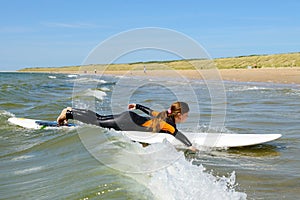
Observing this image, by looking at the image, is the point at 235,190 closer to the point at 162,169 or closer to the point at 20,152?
the point at 162,169

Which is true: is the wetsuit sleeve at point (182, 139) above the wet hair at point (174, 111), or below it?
below

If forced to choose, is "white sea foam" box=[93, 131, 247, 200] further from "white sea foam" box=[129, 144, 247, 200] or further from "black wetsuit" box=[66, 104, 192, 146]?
"black wetsuit" box=[66, 104, 192, 146]

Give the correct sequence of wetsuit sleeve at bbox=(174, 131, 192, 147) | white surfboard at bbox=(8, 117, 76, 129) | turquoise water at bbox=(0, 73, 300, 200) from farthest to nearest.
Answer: white surfboard at bbox=(8, 117, 76, 129)
wetsuit sleeve at bbox=(174, 131, 192, 147)
turquoise water at bbox=(0, 73, 300, 200)

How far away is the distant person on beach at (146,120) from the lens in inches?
271

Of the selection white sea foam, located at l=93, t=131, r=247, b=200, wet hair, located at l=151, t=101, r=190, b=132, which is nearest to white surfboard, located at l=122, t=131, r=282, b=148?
wet hair, located at l=151, t=101, r=190, b=132

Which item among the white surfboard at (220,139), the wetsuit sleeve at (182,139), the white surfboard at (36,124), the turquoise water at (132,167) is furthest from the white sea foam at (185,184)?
the white surfboard at (36,124)

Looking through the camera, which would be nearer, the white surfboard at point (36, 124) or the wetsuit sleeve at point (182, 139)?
the wetsuit sleeve at point (182, 139)

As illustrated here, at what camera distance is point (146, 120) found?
24.4 ft

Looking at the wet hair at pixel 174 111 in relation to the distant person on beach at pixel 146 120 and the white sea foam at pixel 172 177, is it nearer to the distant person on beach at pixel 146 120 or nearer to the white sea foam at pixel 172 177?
the distant person on beach at pixel 146 120

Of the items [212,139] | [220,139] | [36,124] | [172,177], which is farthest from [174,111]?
[36,124]

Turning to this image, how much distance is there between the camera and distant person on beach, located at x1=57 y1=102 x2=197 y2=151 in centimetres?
688

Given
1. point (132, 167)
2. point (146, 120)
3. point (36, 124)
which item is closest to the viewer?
point (132, 167)

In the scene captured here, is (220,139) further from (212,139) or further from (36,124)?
(36,124)

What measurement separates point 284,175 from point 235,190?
116 cm
